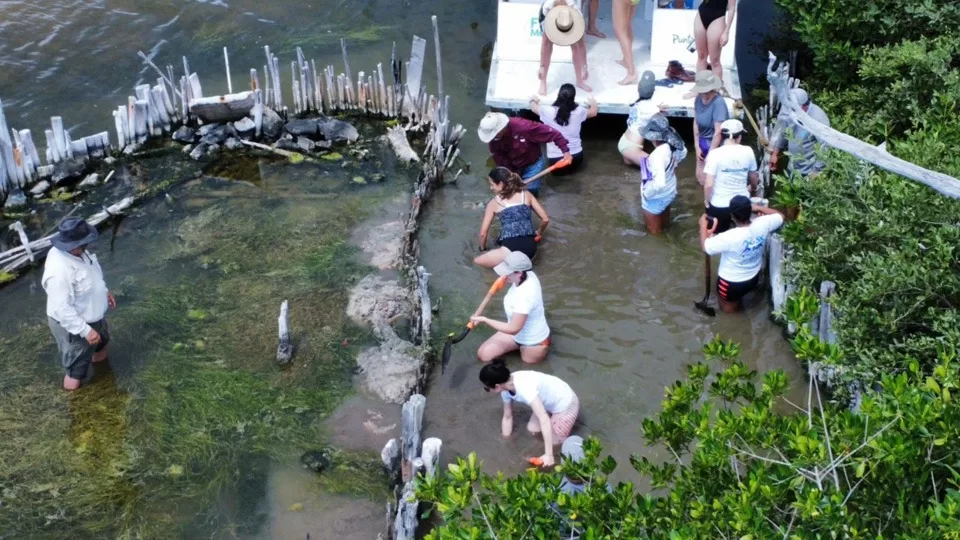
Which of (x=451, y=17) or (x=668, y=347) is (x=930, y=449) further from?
(x=451, y=17)

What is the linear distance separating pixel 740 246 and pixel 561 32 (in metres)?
4.09

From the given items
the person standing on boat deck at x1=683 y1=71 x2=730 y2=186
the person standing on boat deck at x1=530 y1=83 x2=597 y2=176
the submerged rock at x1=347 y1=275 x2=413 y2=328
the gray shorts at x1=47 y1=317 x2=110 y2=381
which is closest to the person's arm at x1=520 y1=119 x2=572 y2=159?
the person standing on boat deck at x1=530 y1=83 x2=597 y2=176

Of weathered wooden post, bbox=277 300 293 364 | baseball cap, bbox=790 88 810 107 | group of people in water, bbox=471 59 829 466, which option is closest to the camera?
group of people in water, bbox=471 59 829 466

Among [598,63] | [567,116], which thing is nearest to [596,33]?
[598,63]

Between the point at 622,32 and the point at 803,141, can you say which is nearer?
the point at 803,141

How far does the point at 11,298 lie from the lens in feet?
30.0

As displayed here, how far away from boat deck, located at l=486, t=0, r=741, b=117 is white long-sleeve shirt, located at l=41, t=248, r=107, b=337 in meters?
5.06

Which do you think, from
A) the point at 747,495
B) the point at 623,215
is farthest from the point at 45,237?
the point at 747,495

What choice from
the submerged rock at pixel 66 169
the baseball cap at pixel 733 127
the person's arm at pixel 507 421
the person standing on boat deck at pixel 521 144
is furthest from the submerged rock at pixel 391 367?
the submerged rock at pixel 66 169

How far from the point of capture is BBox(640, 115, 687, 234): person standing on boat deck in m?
9.09

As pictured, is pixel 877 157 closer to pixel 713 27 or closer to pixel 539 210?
pixel 539 210

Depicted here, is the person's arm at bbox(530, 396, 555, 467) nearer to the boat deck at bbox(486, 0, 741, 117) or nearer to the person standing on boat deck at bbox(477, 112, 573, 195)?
the person standing on boat deck at bbox(477, 112, 573, 195)

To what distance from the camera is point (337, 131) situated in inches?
453

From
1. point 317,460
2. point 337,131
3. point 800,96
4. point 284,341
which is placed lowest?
point 317,460
